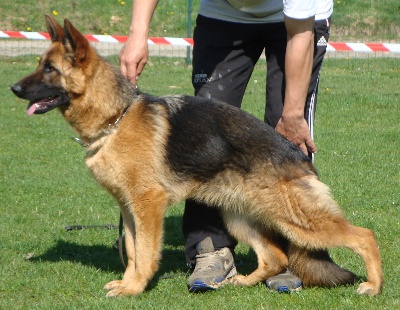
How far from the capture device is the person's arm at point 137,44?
4.54m

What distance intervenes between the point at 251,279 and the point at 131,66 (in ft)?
5.34

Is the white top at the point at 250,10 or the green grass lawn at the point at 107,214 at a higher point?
the white top at the point at 250,10

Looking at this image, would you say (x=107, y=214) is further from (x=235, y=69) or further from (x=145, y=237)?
(x=235, y=69)

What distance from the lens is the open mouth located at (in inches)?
177

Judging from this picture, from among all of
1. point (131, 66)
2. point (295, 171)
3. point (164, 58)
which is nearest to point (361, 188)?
point (295, 171)

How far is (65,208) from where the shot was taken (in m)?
6.51

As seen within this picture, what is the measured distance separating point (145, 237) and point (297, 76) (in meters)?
1.39

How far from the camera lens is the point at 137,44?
453cm

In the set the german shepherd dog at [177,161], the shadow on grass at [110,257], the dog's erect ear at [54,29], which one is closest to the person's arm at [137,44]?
the german shepherd dog at [177,161]

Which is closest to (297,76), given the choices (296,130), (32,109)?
(296,130)

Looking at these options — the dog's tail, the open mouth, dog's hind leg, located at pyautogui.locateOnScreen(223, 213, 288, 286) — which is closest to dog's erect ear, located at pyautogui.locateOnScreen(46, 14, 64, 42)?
the open mouth

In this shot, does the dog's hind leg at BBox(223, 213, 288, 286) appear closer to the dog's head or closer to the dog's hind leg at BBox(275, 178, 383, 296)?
the dog's hind leg at BBox(275, 178, 383, 296)

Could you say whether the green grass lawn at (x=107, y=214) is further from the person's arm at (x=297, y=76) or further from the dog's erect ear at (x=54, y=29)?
the dog's erect ear at (x=54, y=29)

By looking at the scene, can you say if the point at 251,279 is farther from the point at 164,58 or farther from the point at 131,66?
the point at 164,58
